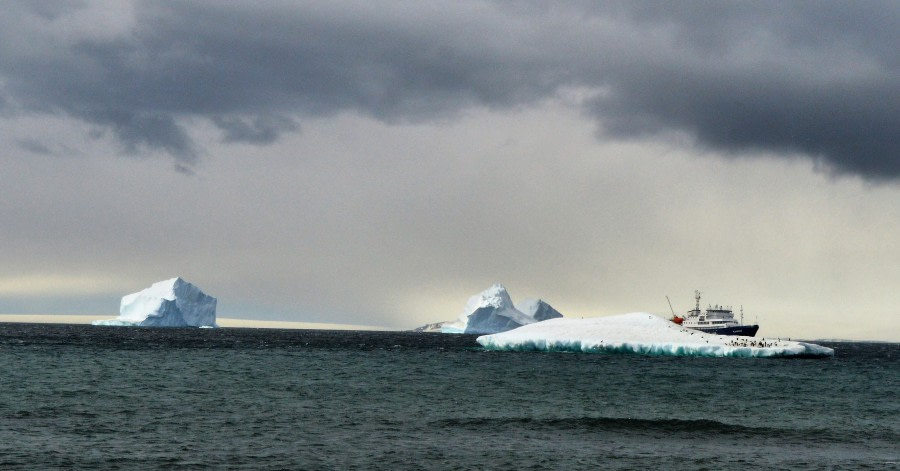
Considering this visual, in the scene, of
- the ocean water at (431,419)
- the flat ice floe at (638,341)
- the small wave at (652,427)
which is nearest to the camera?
the ocean water at (431,419)

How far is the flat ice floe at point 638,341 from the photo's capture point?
122875 millimetres

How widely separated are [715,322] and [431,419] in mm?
137837

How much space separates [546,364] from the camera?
98.1 m

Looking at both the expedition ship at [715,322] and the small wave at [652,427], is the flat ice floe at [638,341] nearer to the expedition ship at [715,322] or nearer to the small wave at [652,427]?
the expedition ship at [715,322]

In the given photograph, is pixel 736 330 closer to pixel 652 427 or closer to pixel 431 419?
pixel 652 427

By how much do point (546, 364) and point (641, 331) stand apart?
34.9 m

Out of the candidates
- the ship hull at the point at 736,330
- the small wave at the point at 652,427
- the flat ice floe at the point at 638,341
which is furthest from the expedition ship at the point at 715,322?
the small wave at the point at 652,427

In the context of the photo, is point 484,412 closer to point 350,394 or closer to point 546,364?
point 350,394

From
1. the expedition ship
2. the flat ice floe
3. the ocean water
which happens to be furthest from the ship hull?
the ocean water

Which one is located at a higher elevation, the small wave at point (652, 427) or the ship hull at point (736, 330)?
the ship hull at point (736, 330)

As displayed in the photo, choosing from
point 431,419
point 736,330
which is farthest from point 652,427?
point 736,330

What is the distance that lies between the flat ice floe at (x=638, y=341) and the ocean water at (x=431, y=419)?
121 ft

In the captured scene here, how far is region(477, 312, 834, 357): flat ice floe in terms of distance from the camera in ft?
403

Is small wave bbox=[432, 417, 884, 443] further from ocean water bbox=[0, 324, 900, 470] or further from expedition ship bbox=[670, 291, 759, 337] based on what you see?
expedition ship bbox=[670, 291, 759, 337]
